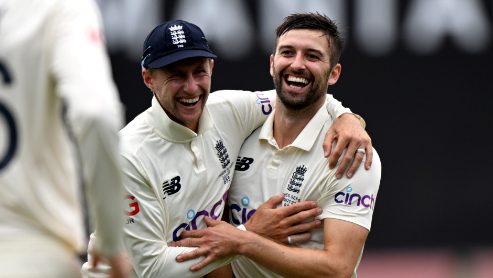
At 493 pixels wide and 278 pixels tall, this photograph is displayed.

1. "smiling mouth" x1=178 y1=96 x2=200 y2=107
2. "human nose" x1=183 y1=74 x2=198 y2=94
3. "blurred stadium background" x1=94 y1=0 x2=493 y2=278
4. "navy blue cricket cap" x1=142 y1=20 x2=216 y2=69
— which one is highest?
"navy blue cricket cap" x1=142 y1=20 x2=216 y2=69

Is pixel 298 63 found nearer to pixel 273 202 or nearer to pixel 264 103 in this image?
pixel 264 103

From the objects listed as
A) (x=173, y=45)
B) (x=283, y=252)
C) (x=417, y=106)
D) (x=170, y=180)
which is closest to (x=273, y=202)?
(x=283, y=252)

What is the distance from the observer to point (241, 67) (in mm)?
4664

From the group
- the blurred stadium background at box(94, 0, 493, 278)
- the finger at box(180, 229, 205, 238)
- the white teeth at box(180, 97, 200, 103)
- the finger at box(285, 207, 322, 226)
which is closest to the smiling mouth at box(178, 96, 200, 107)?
the white teeth at box(180, 97, 200, 103)

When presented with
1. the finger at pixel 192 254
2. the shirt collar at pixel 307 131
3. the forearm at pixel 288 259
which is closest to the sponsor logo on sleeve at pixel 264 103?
the shirt collar at pixel 307 131

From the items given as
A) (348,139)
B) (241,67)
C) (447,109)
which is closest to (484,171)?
(447,109)

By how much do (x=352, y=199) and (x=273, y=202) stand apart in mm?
348

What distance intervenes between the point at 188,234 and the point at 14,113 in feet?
4.22

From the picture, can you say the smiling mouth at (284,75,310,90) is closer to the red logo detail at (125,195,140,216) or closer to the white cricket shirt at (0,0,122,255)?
the red logo detail at (125,195,140,216)

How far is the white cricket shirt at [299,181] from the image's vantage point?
97.7 inches

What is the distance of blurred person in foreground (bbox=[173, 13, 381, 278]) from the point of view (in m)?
2.35

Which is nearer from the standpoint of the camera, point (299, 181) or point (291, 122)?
point (299, 181)

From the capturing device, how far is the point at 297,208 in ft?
8.14

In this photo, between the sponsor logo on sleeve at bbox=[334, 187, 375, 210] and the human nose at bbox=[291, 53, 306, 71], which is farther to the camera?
the human nose at bbox=[291, 53, 306, 71]
